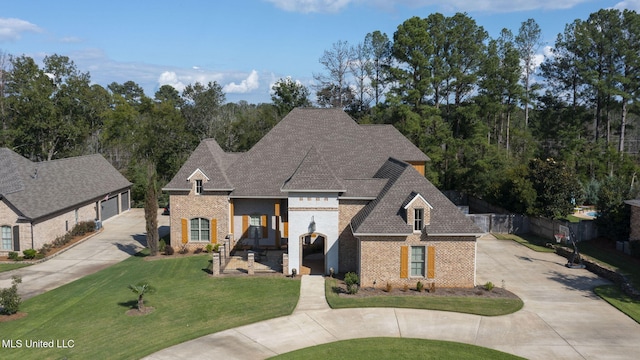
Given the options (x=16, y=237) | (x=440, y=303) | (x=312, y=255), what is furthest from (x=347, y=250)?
(x=16, y=237)

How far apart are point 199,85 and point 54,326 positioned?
47770 mm

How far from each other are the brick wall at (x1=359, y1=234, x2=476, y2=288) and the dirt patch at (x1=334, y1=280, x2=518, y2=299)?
39 centimetres

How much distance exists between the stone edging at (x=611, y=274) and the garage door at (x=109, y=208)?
37.8 m

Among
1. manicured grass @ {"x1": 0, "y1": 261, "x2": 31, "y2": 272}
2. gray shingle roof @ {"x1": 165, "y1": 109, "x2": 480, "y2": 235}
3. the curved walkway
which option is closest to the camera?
the curved walkway

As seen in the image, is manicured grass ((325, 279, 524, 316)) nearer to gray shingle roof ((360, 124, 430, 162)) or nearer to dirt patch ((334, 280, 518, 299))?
dirt patch ((334, 280, 518, 299))

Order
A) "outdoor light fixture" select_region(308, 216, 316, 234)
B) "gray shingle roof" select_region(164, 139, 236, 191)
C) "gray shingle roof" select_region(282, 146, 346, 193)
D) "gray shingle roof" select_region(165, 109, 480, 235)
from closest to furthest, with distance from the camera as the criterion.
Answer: "gray shingle roof" select_region(165, 109, 480, 235) → "gray shingle roof" select_region(282, 146, 346, 193) → "outdoor light fixture" select_region(308, 216, 316, 234) → "gray shingle roof" select_region(164, 139, 236, 191)

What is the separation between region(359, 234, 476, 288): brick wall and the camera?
22922 mm

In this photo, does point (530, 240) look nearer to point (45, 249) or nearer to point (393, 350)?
point (393, 350)

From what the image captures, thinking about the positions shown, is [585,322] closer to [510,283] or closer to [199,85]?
[510,283]

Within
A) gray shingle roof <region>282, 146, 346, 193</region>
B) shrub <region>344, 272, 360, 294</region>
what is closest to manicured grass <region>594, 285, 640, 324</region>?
shrub <region>344, 272, 360, 294</region>

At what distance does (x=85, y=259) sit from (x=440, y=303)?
22695 millimetres

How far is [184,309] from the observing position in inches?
807

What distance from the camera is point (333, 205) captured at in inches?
992

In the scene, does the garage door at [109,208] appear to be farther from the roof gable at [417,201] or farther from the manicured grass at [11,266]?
the roof gable at [417,201]
